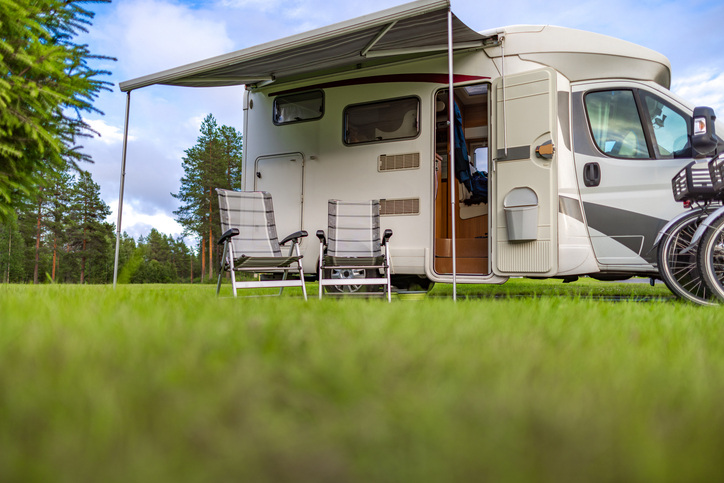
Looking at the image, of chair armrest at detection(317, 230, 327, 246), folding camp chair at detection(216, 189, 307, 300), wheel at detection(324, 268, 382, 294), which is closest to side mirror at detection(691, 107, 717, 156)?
wheel at detection(324, 268, 382, 294)

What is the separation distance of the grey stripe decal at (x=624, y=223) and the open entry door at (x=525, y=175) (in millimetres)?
303

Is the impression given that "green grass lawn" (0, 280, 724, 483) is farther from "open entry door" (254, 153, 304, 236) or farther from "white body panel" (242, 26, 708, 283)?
"open entry door" (254, 153, 304, 236)

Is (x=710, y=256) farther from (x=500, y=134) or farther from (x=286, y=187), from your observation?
(x=286, y=187)

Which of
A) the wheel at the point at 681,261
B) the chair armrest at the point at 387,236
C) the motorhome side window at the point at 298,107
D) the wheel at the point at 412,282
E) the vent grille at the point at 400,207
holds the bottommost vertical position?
the wheel at the point at 412,282

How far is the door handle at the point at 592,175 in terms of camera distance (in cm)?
392

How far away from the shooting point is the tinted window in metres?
3.77

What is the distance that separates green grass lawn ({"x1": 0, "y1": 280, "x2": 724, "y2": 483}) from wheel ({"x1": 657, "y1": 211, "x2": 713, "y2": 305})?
210 cm

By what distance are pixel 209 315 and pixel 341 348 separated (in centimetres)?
75

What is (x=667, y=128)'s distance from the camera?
3836mm

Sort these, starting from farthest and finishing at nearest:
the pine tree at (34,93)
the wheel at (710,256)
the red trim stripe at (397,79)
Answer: the pine tree at (34,93) → the red trim stripe at (397,79) → the wheel at (710,256)

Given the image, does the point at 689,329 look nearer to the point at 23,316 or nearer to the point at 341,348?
the point at 341,348

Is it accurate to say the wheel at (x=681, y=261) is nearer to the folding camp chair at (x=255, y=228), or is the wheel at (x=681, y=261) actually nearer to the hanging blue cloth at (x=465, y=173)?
the hanging blue cloth at (x=465, y=173)

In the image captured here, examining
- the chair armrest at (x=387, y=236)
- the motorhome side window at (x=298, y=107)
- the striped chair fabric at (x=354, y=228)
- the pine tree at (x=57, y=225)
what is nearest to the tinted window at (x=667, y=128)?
the chair armrest at (x=387, y=236)

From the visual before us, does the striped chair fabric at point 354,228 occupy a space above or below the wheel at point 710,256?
above
